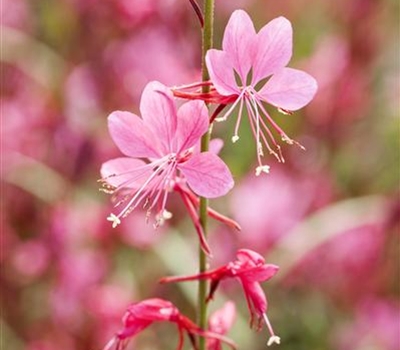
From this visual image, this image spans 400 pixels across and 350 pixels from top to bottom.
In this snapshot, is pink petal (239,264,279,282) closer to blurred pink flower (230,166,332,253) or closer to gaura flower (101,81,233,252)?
gaura flower (101,81,233,252)

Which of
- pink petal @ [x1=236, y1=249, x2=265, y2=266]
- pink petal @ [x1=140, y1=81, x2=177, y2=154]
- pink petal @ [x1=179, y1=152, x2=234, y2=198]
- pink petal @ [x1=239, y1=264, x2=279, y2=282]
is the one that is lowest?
pink petal @ [x1=239, y1=264, x2=279, y2=282]

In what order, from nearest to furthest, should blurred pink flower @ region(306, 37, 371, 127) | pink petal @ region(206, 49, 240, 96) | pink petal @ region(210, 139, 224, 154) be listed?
1. pink petal @ region(206, 49, 240, 96)
2. pink petal @ region(210, 139, 224, 154)
3. blurred pink flower @ region(306, 37, 371, 127)

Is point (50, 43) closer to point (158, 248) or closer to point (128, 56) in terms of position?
point (128, 56)

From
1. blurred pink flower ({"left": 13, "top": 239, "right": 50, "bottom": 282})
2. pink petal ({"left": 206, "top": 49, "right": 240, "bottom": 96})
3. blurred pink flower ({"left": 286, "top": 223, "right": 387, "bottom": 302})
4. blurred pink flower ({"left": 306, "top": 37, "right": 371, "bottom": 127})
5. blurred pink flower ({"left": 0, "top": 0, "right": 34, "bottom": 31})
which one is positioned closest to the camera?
pink petal ({"left": 206, "top": 49, "right": 240, "bottom": 96})

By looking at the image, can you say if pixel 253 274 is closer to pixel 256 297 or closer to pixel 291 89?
pixel 256 297

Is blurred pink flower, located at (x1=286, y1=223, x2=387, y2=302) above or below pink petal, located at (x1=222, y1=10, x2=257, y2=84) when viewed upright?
below

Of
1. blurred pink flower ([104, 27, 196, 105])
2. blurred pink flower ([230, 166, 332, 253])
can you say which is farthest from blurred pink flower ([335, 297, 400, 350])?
blurred pink flower ([104, 27, 196, 105])

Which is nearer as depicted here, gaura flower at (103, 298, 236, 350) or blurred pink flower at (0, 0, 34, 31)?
gaura flower at (103, 298, 236, 350)

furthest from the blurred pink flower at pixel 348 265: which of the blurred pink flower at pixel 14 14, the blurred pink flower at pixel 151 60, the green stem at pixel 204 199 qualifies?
the green stem at pixel 204 199
